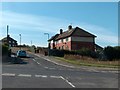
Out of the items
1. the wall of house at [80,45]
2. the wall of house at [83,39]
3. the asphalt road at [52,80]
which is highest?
the wall of house at [83,39]

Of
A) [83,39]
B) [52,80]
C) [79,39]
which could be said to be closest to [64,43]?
[79,39]

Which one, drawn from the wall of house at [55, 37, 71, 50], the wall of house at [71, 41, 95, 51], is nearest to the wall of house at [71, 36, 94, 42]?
the wall of house at [71, 41, 95, 51]

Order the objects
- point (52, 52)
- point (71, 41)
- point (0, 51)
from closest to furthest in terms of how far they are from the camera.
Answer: point (0, 51) < point (52, 52) < point (71, 41)

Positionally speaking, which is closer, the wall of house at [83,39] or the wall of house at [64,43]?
the wall of house at [83,39]

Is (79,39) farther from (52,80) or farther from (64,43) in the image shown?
(52,80)

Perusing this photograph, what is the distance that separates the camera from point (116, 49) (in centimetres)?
6438

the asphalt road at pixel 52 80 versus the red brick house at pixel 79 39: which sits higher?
the red brick house at pixel 79 39

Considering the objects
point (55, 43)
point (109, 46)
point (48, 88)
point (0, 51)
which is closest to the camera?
point (48, 88)

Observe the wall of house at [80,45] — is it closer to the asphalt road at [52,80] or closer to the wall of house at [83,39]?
the wall of house at [83,39]

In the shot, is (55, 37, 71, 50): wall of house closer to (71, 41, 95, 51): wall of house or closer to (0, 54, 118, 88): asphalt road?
(71, 41, 95, 51): wall of house

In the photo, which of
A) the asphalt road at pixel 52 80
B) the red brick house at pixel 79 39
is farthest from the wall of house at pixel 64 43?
the asphalt road at pixel 52 80

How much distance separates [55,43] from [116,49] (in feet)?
146

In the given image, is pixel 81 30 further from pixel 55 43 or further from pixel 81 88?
pixel 81 88

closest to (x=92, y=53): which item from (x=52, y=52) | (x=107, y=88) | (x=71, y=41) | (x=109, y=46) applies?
(x=109, y=46)
